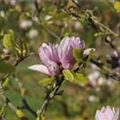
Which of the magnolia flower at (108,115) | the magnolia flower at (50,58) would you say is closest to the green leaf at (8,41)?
the magnolia flower at (50,58)

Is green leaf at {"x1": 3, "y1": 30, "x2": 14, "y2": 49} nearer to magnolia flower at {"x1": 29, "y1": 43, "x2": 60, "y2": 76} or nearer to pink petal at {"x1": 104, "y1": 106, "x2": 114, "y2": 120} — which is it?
magnolia flower at {"x1": 29, "y1": 43, "x2": 60, "y2": 76}

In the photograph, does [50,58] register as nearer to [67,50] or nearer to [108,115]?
[67,50]

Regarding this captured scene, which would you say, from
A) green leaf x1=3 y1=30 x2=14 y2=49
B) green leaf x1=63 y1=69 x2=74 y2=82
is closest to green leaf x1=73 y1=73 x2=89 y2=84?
green leaf x1=63 y1=69 x2=74 y2=82

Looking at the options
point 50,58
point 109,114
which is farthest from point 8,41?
point 109,114

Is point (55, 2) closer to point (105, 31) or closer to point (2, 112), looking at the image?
point (105, 31)

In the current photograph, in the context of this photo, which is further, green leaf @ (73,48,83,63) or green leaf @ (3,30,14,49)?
green leaf @ (3,30,14,49)

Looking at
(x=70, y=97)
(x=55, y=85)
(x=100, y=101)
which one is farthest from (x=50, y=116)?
(x=55, y=85)

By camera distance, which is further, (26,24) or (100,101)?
(26,24)

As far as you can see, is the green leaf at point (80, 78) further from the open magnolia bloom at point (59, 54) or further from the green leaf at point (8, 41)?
the green leaf at point (8, 41)
